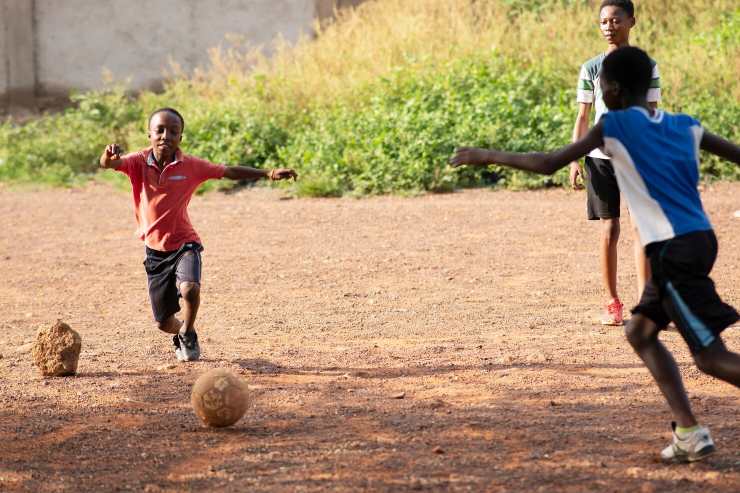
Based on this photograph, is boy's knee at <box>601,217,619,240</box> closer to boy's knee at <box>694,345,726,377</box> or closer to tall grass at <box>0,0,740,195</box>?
boy's knee at <box>694,345,726,377</box>

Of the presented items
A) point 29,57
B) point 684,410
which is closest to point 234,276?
point 684,410

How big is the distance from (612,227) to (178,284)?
250 cm

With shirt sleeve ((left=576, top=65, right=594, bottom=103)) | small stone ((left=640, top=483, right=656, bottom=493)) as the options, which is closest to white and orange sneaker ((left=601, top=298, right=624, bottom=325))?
shirt sleeve ((left=576, top=65, right=594, bottom=103))

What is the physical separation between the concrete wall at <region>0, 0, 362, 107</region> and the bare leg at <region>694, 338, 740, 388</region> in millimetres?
14628

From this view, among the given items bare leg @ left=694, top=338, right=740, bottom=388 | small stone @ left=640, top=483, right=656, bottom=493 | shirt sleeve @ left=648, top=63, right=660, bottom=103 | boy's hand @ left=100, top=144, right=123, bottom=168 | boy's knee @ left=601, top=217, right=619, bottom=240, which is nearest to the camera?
small stone @ left=640, top=483, right=656, bottom=493

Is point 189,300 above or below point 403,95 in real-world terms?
above

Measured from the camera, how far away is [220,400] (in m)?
4.55

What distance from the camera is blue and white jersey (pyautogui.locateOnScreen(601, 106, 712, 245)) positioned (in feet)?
12.6

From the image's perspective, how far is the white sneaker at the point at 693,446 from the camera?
387 centimetres

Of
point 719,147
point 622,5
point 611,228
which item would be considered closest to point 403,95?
point 611,228

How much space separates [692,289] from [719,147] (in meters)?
0.60

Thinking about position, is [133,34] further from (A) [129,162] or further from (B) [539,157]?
(B) [539,157]

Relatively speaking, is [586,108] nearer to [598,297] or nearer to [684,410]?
[598,297]

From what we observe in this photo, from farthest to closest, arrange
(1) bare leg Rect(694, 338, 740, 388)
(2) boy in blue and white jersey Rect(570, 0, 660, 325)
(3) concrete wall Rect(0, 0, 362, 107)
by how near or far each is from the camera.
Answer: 1. (3) concrete wall Rect(0, 0, 362, 107)
2. (2) boy in blue and white jersey Rect(570, 0, 660, 325)
3. (1) bare leg Rect(694, 338, 740, 388)
